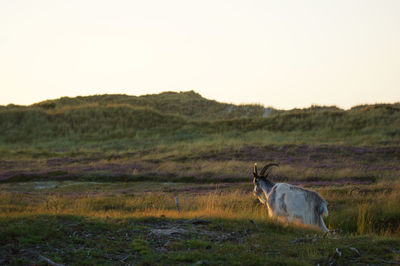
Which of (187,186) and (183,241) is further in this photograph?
Answer: (187,186)

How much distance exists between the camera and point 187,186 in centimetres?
2216

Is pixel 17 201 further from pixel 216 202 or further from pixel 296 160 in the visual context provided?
pixel 296 160

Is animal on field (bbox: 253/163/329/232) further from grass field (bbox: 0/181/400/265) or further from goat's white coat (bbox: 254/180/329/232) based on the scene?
grass field (bbox: 0/181/400/265)

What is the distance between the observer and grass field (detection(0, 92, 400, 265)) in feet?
25.9

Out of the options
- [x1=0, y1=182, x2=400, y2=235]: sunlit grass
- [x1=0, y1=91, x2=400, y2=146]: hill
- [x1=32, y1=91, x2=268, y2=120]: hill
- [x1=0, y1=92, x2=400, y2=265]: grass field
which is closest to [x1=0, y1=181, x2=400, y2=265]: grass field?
[x1=0, y1=92, x2=400, y2=265]: grass field

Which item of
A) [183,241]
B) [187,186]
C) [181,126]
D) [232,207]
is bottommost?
[187,186]

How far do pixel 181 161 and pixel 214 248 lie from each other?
23376mm

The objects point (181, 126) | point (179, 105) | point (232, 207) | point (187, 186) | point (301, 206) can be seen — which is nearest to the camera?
point (301, 206)

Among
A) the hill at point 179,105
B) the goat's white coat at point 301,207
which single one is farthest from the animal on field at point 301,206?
the hill at point 179,105

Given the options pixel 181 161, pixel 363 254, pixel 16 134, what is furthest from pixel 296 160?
pixel 16 134

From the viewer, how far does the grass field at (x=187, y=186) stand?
7898 mm

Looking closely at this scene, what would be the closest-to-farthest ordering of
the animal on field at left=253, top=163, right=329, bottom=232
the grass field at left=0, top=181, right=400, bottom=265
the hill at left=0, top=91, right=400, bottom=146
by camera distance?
the grass field at left=0, top=181, right=400, bottom=265
the animal on field at left=253, top=163, right=329, bottom=232
the hill at left=0, top=91, right=400, bottom=146

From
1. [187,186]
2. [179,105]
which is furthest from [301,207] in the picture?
[179,105]

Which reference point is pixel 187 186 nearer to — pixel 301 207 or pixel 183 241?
pixel 301 207
